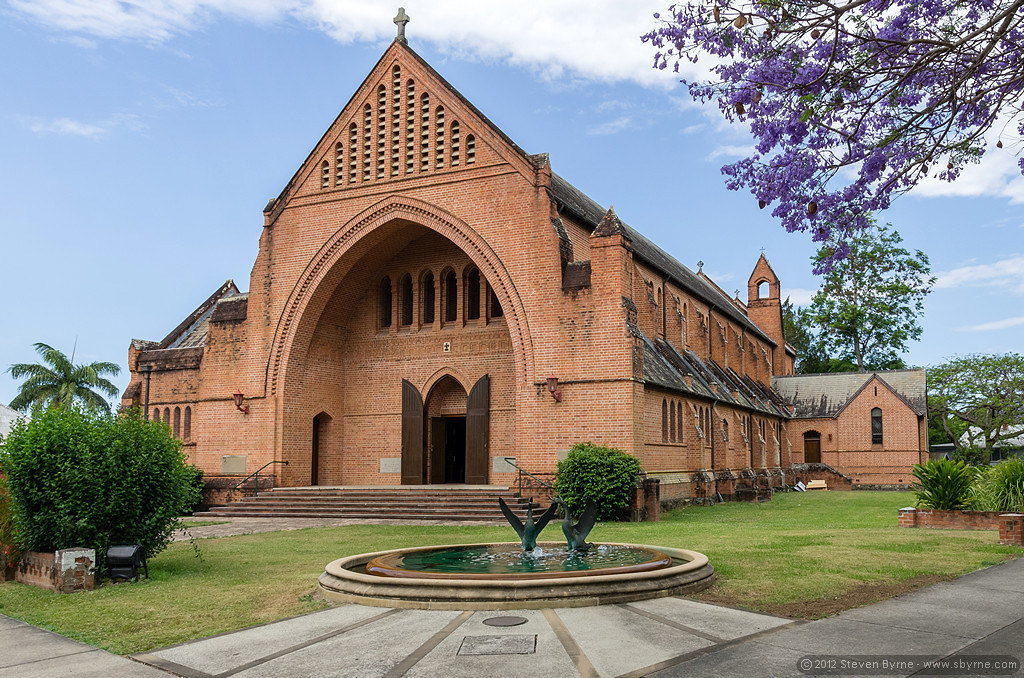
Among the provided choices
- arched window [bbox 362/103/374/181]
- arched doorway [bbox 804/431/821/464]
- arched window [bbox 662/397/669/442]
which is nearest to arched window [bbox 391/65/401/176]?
arched window [bbox 362/103/374/181]

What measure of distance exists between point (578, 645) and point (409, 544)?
8.99 metres

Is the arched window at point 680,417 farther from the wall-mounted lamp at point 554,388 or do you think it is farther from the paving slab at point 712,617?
the paving slab at point 712,617

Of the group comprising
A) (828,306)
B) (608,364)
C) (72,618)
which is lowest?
(72,618)

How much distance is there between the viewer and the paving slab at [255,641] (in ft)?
22.9

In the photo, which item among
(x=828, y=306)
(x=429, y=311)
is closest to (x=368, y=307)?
(x=429, y=311)

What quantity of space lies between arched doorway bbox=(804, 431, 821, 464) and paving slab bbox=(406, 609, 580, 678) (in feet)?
137

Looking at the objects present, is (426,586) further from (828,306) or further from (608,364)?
(828,306)

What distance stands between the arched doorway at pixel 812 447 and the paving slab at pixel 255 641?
136 ft

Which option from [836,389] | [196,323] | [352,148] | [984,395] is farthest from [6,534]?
[984,395]

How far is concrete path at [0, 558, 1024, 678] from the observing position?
21.0 feet

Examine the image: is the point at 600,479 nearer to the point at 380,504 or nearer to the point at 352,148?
the point at 380,504

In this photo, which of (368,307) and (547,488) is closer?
(547,488)

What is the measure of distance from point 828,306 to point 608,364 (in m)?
41.0

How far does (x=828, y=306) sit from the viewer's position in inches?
2297
